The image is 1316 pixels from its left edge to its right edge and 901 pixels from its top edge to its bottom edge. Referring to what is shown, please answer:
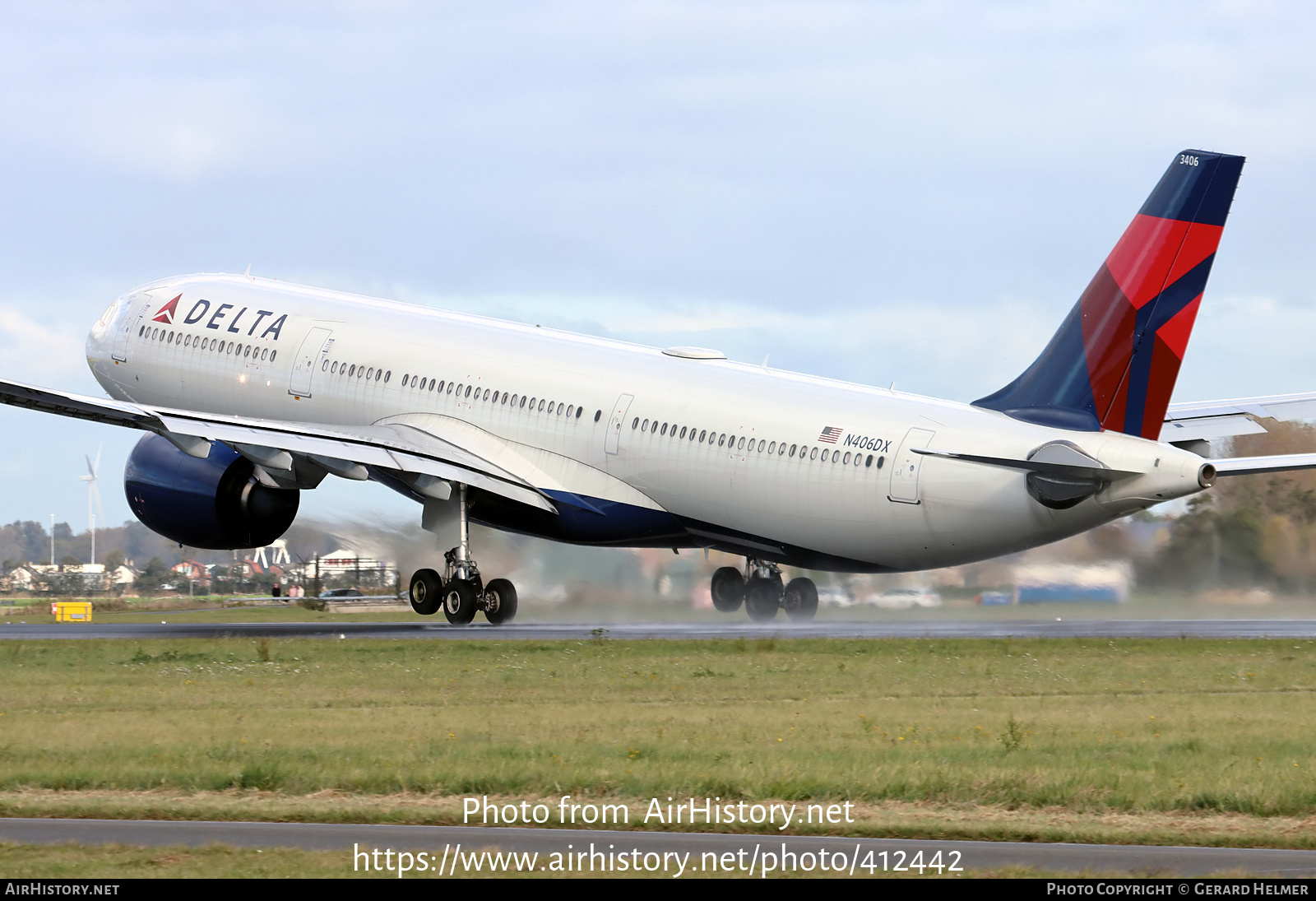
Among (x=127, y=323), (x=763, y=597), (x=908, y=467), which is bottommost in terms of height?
(x=763, y=597)

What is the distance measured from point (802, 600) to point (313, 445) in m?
11.5

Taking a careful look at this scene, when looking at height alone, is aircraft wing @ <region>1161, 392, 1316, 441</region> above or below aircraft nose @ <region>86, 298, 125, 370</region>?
below

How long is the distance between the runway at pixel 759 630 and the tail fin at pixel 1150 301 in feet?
15.0

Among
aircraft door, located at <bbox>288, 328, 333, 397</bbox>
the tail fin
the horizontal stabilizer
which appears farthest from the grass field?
aircraft door, located at <bbox>288, 328, 333, 397</bbox>

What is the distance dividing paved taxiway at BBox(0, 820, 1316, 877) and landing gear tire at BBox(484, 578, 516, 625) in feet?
81.3

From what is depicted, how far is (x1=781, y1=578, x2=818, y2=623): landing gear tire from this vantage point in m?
40.0

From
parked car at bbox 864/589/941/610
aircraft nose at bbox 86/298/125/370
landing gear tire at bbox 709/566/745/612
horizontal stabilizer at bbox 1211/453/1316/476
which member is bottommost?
parked car at bbox 864/589/941/610

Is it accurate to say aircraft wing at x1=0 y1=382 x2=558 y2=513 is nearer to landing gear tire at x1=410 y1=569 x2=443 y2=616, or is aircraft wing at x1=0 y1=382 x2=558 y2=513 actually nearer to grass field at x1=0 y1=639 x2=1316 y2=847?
landing gear tire at x1=410 y1=569 x2=443 y2=616

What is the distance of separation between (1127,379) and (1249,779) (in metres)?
15.3

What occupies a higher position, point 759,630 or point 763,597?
point 763,597

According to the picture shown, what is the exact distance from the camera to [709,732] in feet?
65.7

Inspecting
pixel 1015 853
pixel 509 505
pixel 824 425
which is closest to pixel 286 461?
pixel 509 505

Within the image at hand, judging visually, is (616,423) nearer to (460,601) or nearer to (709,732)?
(460,601)

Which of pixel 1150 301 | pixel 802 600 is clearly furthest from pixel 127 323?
pixel 1150 301
